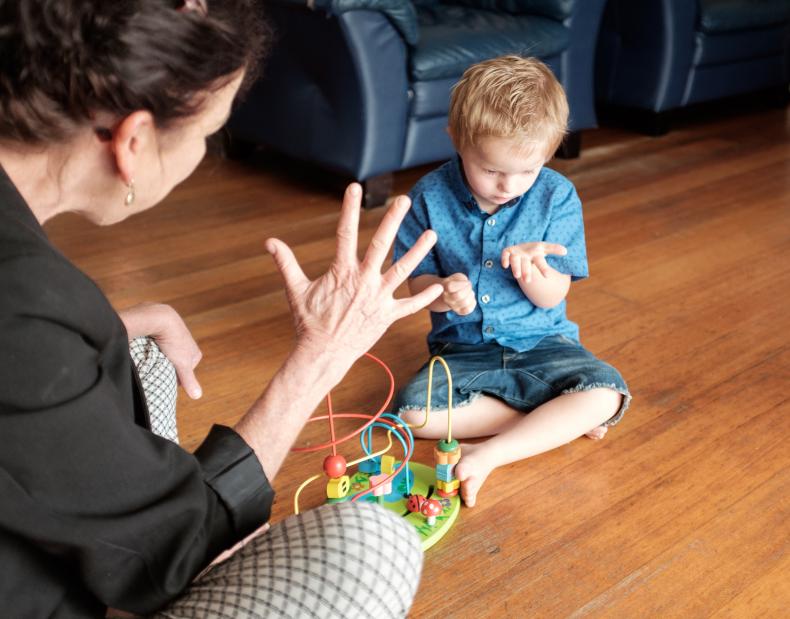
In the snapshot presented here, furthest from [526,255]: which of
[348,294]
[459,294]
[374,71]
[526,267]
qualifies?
[374,71]

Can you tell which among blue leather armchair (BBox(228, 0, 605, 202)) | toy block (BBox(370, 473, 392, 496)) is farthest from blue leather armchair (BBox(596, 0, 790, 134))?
toy block (BBox(370, 473, 392, 496))

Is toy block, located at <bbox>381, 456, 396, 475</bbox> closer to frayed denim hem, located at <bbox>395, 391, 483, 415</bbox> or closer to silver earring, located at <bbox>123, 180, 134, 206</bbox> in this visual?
frayed denim hem, located at <bbox>395, 391, 483, 415</bbox>

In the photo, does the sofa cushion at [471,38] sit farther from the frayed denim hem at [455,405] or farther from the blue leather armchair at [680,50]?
the frayed denim hem at [455,405]

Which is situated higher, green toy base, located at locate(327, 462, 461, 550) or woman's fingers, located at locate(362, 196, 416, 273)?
woman's fingers, located at locate(362, 196, 416, 273)

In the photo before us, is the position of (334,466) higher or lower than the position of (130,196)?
lower

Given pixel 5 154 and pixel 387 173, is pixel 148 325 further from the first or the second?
pixel 387 173

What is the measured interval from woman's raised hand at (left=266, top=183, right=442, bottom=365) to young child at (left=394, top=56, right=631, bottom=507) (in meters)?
0.50

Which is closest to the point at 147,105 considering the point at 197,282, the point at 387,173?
the point at 197,282

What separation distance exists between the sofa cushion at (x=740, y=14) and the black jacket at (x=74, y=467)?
317cm

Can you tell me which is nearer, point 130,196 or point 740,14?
point 130,196

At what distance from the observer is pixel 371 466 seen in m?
1.49

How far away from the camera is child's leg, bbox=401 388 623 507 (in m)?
1.48

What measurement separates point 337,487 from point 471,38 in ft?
5.85

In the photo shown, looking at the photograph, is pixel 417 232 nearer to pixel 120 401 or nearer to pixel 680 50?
pixel 120 401
